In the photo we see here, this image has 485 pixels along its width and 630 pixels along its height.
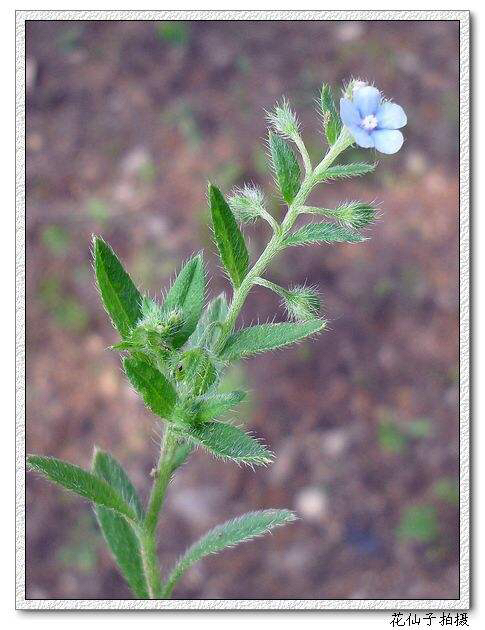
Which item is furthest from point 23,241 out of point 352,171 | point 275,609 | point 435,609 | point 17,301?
point 435,609

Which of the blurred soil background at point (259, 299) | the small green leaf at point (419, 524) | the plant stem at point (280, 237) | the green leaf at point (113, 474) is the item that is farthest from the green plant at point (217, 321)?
the small green leaf at point (419, 524)

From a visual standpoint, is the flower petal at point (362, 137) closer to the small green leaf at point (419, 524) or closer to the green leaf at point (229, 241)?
the green leaf at point (229, 241)

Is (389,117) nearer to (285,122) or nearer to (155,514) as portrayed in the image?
(285,122)

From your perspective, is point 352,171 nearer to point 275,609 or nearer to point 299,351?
point 275,609

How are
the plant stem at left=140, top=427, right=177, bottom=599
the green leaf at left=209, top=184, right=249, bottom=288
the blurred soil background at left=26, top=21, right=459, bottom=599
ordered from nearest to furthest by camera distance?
the green leaf at left=209, top=184, right=249, bottom=288, the plant stem at left=140, top=427, right=177, bottom=599, the blurred soil background at left=26, top=21, right=459, bottom=599

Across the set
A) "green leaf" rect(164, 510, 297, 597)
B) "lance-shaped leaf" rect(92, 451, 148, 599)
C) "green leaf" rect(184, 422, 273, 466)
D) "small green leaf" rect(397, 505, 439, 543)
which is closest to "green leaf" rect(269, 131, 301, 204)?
"green leaf" rect(184, 422, 273, 466)

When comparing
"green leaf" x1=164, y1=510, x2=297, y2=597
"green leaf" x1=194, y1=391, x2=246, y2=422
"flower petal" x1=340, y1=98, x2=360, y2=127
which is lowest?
"green leaf" x1=164, y1=510, x2=297, y2=597

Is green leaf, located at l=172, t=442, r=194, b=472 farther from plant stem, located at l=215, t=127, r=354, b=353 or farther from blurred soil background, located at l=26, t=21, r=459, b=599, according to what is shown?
blurred soil background, located at l=26, t=21, r=459, b=599
